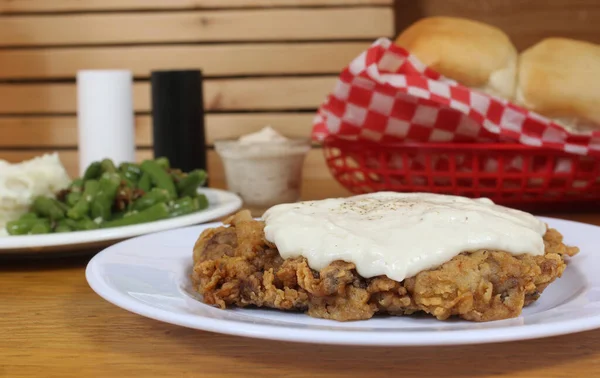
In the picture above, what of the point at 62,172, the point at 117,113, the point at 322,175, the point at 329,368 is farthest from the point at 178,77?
the point at 329,368

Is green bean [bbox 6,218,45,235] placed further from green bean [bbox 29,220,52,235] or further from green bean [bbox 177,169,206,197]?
green bean [bbox 177,169,206,197]

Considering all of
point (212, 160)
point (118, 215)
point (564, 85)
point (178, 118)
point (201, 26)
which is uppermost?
point (201, 26)

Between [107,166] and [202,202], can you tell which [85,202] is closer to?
[107,166]

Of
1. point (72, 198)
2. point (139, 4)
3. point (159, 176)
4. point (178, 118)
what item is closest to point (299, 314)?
point (72, 198)

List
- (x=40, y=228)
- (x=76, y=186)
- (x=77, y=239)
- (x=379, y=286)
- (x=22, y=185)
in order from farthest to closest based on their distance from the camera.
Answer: (x=76, y=186), (x=22, y=185), (x=40, y=228), (x=77, y=239), (x=379, y=286)

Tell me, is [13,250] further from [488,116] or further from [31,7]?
[31,7]
